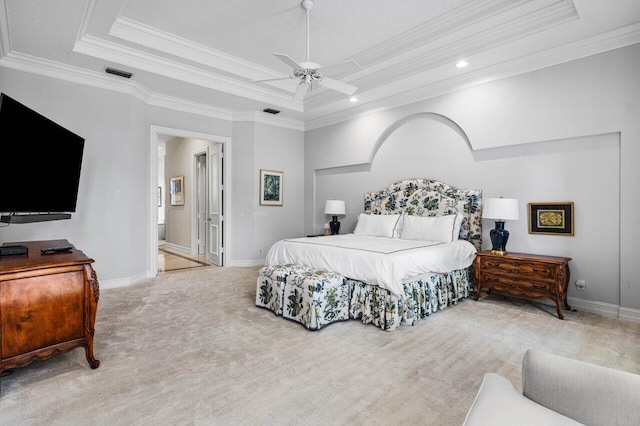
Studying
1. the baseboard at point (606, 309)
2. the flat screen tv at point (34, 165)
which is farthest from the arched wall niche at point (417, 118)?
the flat screen tv at point (34, 165)

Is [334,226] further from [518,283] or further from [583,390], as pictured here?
[583,390]

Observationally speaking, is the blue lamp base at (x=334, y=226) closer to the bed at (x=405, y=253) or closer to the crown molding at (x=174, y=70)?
the bed at (x=405, y=253)

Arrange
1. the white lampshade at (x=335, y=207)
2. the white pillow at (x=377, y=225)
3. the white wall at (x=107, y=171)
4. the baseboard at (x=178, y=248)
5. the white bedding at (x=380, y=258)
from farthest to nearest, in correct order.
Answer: the baseboard at (x=178, y=248) → the white lampshade at (x=335, y=207) → the white pillow at (x=377, y=225) → the white wall at (x=107, y=171) → the white bedding at (x=380, y=258)

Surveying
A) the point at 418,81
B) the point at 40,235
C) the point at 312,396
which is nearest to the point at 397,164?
the point at 418,81

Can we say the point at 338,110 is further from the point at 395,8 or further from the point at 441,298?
the point at 441,298

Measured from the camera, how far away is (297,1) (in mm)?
3316

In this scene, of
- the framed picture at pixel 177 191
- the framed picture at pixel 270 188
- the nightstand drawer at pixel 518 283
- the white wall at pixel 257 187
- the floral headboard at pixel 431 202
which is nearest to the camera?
the nightstand drawer at pixel 518 283

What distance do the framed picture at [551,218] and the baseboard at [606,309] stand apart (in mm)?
753

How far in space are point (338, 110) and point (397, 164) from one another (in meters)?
1.57

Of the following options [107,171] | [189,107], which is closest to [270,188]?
[189,107]

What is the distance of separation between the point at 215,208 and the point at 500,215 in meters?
5.15

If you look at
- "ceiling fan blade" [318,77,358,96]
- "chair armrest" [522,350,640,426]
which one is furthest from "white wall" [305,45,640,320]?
"chair armrest" [522,350,640,426]

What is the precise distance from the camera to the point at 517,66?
3.96m

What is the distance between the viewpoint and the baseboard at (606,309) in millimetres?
3217
